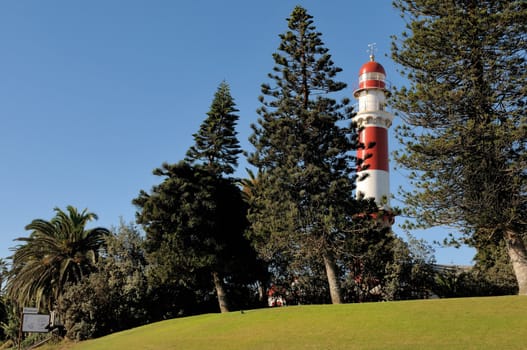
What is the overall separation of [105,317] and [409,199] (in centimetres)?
1649

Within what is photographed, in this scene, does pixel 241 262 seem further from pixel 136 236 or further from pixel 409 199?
pixel 409 199

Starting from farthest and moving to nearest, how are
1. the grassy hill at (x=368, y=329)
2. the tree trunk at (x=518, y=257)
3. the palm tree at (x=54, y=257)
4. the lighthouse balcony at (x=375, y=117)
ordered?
1. the lighthouse balcony at (x=375, y=117)
2. the palm tree at (x=54, y=257)
3. the tree trunk at (x=518, y=257)
4. the grassy hill at (x=368, y=329)

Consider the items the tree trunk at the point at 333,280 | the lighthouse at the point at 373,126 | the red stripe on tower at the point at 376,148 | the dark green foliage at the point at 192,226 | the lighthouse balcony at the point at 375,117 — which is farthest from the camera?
the lighthouse balcony at the point at 375,117

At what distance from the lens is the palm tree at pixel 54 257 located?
28562 mm

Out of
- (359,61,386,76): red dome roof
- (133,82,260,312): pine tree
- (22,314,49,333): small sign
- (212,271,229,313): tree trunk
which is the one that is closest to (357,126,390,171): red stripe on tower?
(359,61,386,76): red dome roof

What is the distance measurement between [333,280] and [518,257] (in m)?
7.43

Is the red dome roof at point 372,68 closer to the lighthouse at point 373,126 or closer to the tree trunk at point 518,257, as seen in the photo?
the lighthouse at point 373,126

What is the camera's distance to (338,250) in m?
21.8

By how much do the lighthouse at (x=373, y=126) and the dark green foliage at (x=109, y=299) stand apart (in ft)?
44.6

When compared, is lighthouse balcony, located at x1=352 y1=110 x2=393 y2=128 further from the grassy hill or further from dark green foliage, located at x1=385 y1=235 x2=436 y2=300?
the grassy hill

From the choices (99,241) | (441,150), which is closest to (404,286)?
(441,150)

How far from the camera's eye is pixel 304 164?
888 inches

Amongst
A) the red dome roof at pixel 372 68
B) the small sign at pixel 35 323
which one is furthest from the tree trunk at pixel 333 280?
the red dome roof at pixel 372 68

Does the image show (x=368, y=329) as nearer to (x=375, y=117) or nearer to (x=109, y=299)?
(x=109, y=299)
